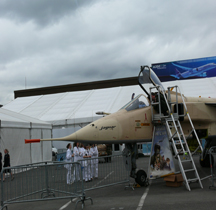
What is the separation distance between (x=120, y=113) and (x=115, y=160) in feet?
5.76

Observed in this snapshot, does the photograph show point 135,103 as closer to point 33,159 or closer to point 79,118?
point 33,159

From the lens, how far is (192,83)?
2878 cm

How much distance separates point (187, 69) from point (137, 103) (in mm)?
36846

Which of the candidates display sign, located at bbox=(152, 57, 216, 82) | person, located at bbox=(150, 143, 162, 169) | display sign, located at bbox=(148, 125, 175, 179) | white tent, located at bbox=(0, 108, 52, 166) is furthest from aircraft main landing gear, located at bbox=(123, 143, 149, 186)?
display sign, located at bbox=(152, 57, 216, 82)

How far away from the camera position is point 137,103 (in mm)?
9141

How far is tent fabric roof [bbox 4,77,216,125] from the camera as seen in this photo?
78.3 ft

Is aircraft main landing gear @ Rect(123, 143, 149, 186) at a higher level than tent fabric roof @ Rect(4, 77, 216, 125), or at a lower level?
lower

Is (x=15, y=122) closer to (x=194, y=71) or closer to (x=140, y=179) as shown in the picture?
(x=140, y=179)

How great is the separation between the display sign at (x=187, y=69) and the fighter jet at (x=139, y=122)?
1350 inches

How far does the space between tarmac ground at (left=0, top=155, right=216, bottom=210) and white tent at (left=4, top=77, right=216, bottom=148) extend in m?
14.2

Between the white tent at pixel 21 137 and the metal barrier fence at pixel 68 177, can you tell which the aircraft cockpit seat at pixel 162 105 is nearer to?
the metal barrier fence at pixel 68 177

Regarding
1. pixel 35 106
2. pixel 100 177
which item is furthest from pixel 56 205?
pixel 35 106

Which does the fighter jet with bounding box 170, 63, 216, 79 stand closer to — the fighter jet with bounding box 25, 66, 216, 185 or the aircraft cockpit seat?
the fighter jet with bounding box 25, 66, 216, 185

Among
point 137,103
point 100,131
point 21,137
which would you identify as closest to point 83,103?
point 21,137
